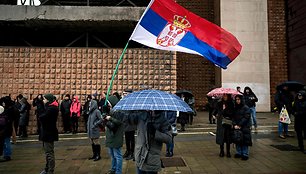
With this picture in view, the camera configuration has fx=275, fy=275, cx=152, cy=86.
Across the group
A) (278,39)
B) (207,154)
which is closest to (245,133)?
(207,154)

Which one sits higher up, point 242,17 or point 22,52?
point 242,17

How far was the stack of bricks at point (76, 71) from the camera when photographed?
13000mm

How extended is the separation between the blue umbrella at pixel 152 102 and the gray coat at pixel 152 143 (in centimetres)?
22

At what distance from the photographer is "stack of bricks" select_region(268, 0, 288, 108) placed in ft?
68.8

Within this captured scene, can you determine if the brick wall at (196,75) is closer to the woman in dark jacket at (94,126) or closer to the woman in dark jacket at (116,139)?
the woman in dark jacket at (94,126)

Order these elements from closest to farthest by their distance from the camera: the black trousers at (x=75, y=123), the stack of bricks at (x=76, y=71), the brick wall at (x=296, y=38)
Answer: the black trousers at (x=75, y=123), the stack of bricks at (x=76, y=71), the brick wall at (x=296, y=38)

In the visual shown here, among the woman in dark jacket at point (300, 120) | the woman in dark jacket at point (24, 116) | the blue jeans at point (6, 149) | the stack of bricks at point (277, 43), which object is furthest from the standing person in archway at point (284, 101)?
the stack of bricks at point (277, 43)

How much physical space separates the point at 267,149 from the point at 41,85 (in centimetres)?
1011

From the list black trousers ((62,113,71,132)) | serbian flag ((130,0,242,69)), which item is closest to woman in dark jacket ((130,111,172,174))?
serbian flag ((130,0,242,69))

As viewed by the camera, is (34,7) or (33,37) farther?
(33,37)

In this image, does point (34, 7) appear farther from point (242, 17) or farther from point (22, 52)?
point (242, 17)

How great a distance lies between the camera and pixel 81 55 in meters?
13.4

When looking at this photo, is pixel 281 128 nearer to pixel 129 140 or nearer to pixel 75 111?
pixel 129 140

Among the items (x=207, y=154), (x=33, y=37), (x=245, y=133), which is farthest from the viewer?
(x=33, y=37)
